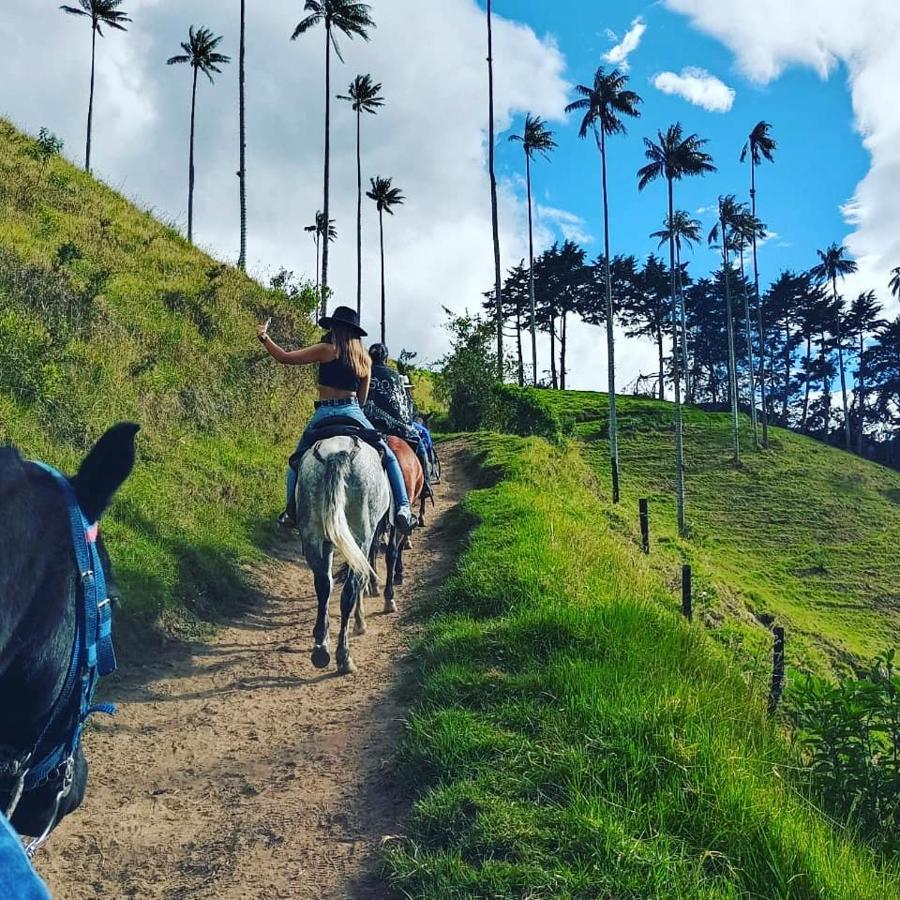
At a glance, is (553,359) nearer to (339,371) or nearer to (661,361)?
(661,361)

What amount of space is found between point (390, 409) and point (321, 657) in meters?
3.98

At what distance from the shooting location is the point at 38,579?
1.55 metres

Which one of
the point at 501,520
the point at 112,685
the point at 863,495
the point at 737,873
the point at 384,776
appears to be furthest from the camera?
the point at 863,495

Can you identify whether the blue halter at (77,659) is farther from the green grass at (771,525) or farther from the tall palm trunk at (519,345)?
the tall palm trunk at (519,345)

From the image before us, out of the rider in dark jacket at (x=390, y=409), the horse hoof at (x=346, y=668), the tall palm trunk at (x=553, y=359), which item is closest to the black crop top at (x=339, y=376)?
the rider in dark jacket at (x=390, y=409)

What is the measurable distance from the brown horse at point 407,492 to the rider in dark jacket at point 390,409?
0.18 m

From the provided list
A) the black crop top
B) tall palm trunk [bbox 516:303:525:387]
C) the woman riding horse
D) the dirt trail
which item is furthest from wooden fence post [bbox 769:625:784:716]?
tall palm trunk [bbox 516:303:525:387]

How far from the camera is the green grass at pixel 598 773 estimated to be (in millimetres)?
3100

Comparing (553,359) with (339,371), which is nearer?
(339,371)

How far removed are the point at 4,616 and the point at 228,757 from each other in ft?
13.4

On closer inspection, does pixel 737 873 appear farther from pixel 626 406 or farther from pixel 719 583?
pixel 626 406

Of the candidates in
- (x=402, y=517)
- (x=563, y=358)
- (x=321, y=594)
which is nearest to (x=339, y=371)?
(x=402, y=517)

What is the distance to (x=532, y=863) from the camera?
3133mm

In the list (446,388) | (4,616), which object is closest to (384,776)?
(4,616)
